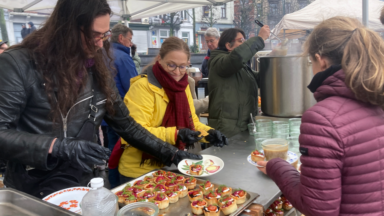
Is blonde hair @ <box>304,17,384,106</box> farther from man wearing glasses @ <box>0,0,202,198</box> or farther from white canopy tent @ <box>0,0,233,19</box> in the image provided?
white canopy tent @ <box>0,0,233,19</box>

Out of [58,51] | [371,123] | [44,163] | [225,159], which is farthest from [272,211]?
[58,51]

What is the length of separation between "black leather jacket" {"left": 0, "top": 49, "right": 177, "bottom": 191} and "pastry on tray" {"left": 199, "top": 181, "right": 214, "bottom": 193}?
2.38 ft

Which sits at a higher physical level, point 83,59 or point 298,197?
point 83,59

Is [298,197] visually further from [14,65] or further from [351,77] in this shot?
[14,65]

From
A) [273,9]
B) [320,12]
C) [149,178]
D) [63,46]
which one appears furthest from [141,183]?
[273,9]

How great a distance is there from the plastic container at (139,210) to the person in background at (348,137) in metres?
0.60

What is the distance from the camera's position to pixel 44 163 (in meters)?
1.33

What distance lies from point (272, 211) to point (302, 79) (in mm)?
1211

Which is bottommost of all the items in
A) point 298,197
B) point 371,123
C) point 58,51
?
point 298,197

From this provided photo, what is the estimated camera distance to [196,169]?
1843 mm

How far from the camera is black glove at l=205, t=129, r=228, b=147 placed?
231 centimetres

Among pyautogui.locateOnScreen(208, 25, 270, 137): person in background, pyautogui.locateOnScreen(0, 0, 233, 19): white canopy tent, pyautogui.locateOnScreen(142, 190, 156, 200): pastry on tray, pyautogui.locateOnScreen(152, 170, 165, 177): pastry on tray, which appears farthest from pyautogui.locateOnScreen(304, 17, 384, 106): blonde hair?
pyautogui.locateOnScreen(0, 0, 233, 19): white canopy tent

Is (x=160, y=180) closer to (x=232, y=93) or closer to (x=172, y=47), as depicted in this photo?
(x=172, y=47)

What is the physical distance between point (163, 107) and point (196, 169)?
629 mm
